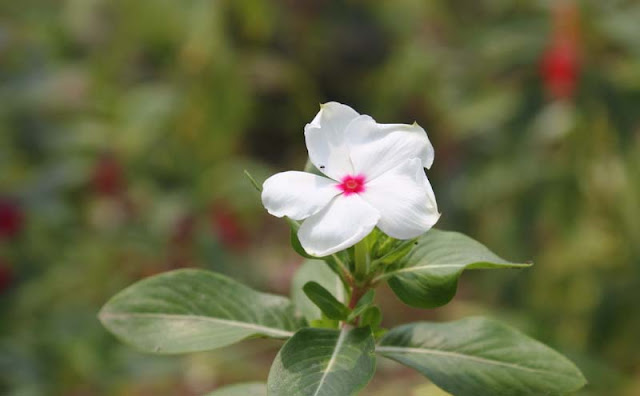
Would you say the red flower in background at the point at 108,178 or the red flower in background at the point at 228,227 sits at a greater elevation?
the red flower in background at the point at 108,178

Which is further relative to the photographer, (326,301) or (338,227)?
(326,301)

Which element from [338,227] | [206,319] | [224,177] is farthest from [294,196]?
[224,177]

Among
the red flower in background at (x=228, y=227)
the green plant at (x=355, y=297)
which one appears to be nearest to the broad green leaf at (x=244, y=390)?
the green plant at (x=355, y=297)

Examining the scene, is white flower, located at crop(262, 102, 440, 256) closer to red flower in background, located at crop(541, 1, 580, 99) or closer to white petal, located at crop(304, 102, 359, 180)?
white petal, located at crop(304, 102, 359, 180)

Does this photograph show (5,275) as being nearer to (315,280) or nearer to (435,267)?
(315,280)

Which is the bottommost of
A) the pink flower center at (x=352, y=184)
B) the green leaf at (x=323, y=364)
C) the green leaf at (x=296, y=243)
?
the green leaf at (x=323, y=364)

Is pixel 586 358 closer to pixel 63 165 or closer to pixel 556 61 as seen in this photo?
pixel 556 61

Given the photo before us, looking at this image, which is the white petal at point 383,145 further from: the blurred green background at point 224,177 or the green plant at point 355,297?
the blurred green background at point 224,177
